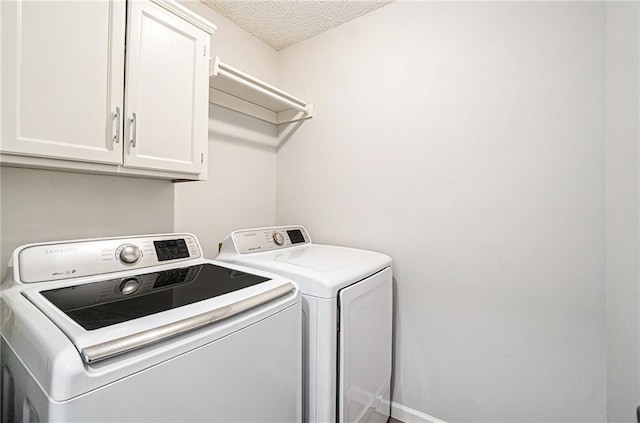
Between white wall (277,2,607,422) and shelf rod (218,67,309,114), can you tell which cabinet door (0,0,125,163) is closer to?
shelf rod (218,67,309,114)

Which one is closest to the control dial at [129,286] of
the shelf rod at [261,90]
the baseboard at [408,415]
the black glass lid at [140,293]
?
the black glass lid at [140,293]

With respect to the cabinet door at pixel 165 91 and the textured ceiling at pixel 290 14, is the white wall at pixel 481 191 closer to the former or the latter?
the textured ceiling at pixel 290 14

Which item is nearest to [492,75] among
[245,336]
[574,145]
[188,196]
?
[574,145]

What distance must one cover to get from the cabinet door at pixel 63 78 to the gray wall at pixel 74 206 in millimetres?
353

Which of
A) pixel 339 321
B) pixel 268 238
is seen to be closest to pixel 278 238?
pixel 268 238

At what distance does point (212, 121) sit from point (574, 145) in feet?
6.38

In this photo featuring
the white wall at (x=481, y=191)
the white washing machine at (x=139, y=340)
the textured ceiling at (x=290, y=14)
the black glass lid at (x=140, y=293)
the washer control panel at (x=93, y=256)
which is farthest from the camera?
the textured ceiling at (x=290, y=14)

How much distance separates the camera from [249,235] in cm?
163

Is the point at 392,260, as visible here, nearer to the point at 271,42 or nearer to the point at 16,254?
the point at 16,254

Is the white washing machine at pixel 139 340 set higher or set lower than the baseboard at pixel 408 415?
higher

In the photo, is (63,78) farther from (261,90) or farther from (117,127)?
(261,90)

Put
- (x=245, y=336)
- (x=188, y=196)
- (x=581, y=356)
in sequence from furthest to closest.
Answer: (x=188, y=196), (x=581, y=356), (x=245, y=336)

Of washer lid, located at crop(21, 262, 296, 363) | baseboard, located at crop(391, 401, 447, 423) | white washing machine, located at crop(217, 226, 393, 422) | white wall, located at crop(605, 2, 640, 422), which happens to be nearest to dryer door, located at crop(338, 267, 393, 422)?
white washing machine, located at crop(217, 226, 393, 422)

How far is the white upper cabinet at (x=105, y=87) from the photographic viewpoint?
92cm
